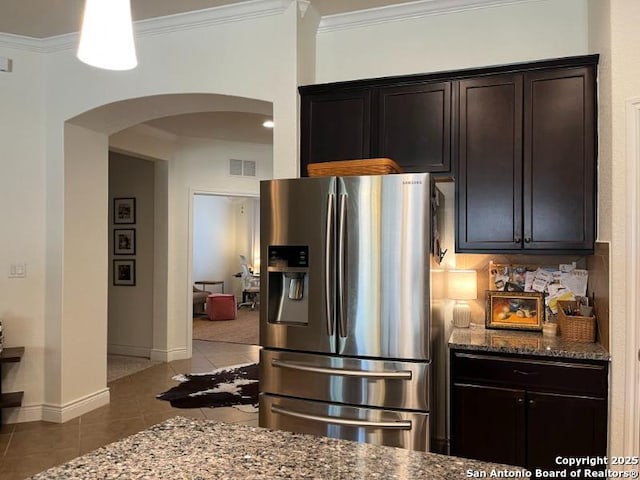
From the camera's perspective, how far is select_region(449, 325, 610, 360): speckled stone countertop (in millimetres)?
2484

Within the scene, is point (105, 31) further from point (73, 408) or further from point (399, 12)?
point (73, 408)

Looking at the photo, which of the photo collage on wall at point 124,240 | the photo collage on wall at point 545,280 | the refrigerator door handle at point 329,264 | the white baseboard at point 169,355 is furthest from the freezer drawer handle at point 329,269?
the photo collage on wall at point 124,240

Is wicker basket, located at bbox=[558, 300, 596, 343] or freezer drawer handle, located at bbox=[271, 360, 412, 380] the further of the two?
wicker basket, located at bbox=[558, 300, 596, 343]

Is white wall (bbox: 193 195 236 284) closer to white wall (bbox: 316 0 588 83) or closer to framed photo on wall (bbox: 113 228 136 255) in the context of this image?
framed photo on wall (bbox: 113 228 136 255)

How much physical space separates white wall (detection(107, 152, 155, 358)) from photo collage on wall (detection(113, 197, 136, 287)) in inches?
1.2

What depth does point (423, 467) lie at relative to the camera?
117 centimetres

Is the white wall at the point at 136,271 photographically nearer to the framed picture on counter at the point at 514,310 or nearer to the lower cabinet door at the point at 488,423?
the framed picture on counter at the point at 514,310

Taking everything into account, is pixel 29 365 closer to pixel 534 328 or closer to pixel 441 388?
pixel 441 388

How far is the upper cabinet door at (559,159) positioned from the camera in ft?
8.91

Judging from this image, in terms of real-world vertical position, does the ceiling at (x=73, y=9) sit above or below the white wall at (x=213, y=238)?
above

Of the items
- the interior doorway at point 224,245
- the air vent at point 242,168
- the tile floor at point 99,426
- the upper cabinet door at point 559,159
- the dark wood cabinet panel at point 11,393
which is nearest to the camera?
the upper cabinet door at point 559,159

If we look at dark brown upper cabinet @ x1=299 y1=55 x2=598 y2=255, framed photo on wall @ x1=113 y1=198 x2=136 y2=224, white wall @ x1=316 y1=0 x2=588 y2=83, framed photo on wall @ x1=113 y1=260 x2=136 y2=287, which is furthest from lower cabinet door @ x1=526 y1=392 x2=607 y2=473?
framed photo on wall @ x1=113 y1=198 x2=136 y2=224

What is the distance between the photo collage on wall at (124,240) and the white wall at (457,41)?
4.05 m

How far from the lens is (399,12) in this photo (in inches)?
129
